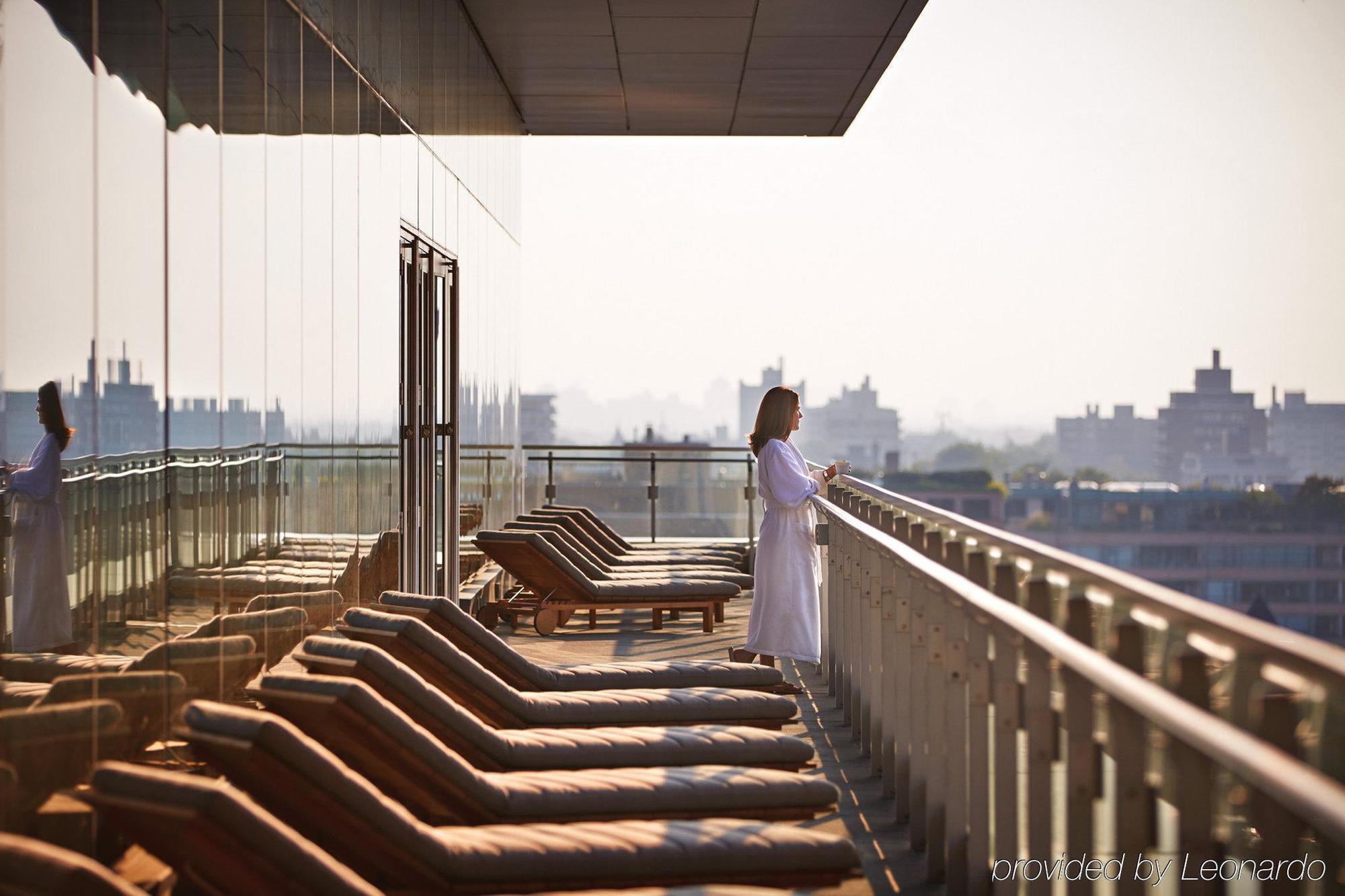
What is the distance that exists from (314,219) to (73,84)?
2045 millimetres

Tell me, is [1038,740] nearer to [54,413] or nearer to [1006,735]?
[1006,735]

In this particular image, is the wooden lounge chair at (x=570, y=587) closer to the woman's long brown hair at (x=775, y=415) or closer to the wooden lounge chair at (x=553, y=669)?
the woman's long brown hair at (x=775, y=415)

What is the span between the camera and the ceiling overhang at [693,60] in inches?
322

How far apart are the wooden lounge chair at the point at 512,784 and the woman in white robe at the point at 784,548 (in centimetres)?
247

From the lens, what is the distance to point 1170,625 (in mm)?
2008

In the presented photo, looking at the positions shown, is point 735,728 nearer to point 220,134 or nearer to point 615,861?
point 615,861

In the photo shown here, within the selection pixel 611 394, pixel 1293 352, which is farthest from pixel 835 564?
pixel 1293 352

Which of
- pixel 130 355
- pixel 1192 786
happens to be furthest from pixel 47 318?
pixel 1192 786

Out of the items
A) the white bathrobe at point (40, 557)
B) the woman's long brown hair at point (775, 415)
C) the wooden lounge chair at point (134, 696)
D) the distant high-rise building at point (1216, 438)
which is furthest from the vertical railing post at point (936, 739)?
the distant high-rise building at point (1216, 438)

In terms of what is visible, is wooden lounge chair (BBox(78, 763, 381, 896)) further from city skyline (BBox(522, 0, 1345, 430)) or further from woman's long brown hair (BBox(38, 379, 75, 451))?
city skyline (BBox(522, 0, 1345, 430))

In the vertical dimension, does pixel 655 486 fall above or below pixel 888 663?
above

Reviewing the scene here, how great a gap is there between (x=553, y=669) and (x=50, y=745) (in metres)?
2.73

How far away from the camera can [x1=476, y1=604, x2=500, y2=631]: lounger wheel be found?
8688mm

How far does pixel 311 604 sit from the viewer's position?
482 cm
